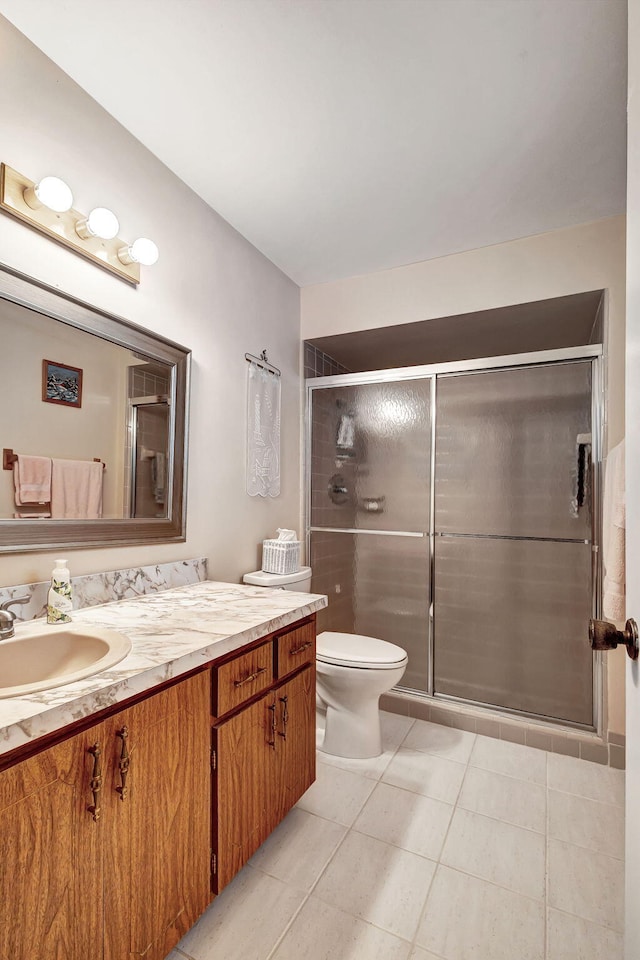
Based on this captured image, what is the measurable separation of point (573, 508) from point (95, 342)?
7.14 ft

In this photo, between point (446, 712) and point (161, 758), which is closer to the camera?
point (161, 758)

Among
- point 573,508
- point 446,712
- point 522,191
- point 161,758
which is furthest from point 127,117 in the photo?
point 446,712

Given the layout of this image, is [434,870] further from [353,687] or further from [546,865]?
[353,687]

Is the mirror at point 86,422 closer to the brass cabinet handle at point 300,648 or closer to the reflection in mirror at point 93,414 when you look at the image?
the reflection in mirror at point 93,414

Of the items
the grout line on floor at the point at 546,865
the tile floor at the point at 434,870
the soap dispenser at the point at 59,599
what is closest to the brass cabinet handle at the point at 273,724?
the tile floor at the point at 434,870

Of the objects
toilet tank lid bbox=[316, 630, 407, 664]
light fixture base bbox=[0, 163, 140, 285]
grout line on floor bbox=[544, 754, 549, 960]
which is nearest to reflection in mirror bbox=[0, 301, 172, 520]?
light fixture base bbox=[0, 163, 140, 285]

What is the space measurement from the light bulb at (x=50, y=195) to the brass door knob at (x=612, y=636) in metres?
1.67

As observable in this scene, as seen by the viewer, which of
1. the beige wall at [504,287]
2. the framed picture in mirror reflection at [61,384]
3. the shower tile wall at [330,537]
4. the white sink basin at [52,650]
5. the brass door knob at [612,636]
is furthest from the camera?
the shower tile wall at [330,537]

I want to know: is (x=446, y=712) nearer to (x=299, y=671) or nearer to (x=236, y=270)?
(x=299, y=671)

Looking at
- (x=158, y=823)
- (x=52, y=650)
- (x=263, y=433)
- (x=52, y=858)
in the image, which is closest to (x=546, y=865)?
(x=158, y=823)

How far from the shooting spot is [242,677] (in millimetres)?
1309

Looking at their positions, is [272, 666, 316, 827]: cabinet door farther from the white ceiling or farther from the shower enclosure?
the white ceiling

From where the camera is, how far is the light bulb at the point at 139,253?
1.64 metres

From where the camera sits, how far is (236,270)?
2303 mm
